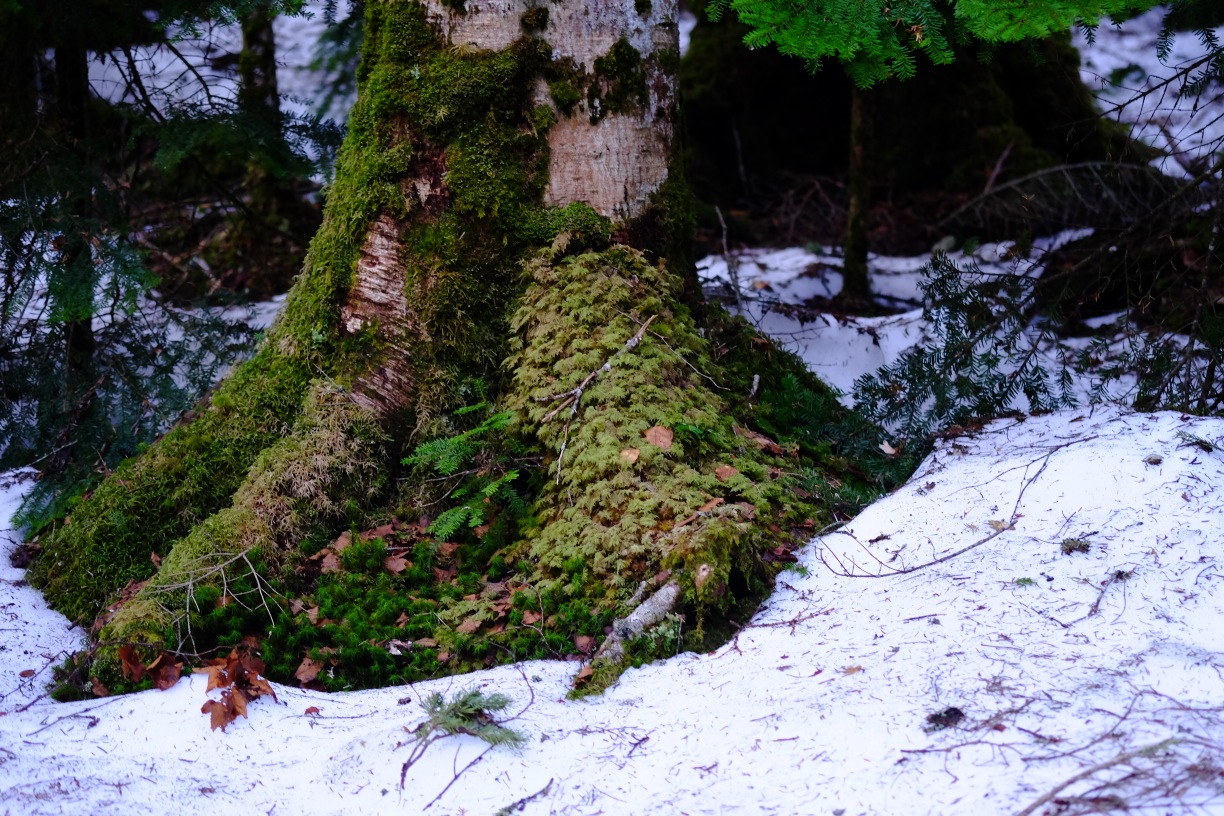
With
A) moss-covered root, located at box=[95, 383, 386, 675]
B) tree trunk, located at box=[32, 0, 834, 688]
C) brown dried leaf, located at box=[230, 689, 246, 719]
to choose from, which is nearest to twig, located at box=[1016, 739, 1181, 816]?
tree trunk, located at box=[32, 0, 834, 688]

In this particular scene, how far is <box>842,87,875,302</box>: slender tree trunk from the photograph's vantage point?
6781 millimetres

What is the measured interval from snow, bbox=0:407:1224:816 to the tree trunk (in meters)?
0.39

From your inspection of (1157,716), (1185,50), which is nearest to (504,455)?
(1157,716)

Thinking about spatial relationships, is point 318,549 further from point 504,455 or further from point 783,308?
point 783,308

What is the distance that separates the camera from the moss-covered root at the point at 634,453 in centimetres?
333

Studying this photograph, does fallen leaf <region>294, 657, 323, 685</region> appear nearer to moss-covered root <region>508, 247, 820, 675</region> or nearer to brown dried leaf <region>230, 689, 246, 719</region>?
brown dried leaf <region>230, 689, 246, 719</region>

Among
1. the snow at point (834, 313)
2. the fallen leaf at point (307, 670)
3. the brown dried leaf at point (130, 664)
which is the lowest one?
the fallen leaf at point (307, 670)

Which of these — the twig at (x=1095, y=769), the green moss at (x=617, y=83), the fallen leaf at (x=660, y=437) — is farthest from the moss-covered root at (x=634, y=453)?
the twig at (x=1095, y=769)

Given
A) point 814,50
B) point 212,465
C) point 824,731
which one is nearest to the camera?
point 824,731

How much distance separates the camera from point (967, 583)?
3084 mm

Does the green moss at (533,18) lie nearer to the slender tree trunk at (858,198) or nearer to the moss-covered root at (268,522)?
the moss-covered root at (268,522)

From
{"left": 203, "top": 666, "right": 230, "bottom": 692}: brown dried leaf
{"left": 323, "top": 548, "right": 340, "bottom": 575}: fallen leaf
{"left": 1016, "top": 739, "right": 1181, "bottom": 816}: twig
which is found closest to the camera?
{"left": 1016, "top": 739, "right": 1181, "bottom": 816}: twig

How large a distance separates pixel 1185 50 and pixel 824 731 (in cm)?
1400

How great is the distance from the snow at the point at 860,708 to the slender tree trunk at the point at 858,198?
3954 mm
